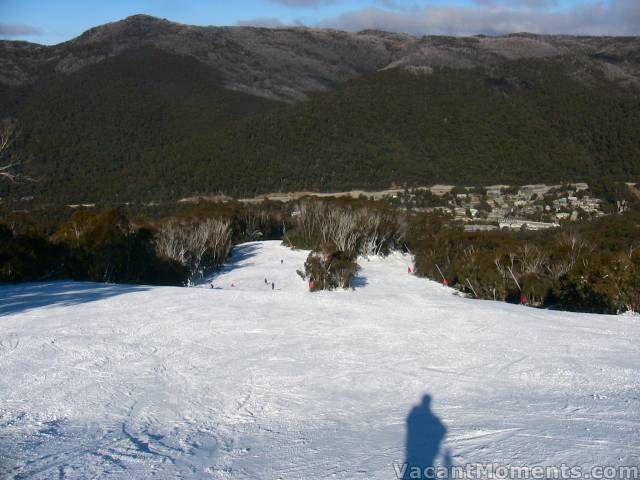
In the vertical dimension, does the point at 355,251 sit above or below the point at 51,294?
below

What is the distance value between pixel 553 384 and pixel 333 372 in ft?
7.79

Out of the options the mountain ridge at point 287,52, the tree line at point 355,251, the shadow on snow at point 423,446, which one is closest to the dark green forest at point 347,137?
the mountain ridge at point 287,52

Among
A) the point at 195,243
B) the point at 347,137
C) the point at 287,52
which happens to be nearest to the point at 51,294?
the point at 195,243

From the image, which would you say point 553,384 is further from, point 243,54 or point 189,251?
point 243,54

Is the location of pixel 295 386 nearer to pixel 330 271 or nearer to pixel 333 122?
pixel 330 271

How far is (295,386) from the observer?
21.6 ft

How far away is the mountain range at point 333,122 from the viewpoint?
2537 inches

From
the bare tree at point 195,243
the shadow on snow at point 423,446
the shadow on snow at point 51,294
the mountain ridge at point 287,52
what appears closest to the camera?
the shadow on snow at point 423,446

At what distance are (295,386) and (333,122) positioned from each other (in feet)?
231

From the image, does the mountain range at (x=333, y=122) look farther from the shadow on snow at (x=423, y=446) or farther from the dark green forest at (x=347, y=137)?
the shadow on snow at (x=423, y=446)

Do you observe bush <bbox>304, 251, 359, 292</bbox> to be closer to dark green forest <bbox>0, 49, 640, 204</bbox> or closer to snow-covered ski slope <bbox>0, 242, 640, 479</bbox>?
snow-covered ski slope <bbox>0, 242, 640, 479</bbox>

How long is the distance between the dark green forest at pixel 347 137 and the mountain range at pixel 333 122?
224 millimetres

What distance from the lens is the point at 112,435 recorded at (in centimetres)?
511

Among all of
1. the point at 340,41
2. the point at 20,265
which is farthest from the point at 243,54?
the point at 20,265
